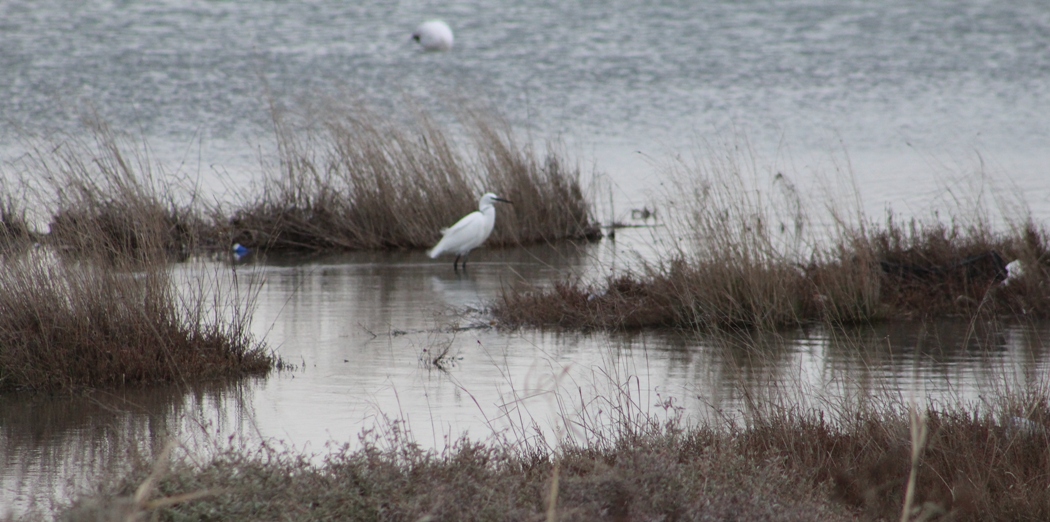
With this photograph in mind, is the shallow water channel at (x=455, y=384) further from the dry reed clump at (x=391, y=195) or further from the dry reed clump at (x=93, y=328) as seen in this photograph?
the dry reed clump at (x=391, y=195)

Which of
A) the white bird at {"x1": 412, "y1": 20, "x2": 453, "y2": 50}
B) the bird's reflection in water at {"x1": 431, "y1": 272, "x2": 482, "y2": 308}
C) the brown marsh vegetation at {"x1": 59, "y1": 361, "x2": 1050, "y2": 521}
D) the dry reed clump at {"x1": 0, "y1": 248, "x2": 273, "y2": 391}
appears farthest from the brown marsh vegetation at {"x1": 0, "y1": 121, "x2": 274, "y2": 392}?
the white bird at {"x1": 412, "y1": 20, "x2": 453, "y2": 50}

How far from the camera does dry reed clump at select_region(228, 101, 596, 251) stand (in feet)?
46.1

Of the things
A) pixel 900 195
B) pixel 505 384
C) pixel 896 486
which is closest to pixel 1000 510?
pixel 896 486

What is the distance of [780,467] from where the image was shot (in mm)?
4934

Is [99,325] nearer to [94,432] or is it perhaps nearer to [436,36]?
[94,432]

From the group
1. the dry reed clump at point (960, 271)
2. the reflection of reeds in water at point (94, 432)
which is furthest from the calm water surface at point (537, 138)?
the dry reed clump at point (960, 271)

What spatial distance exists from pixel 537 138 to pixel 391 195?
36.5 feet

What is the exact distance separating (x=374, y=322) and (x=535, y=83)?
25.0 meters

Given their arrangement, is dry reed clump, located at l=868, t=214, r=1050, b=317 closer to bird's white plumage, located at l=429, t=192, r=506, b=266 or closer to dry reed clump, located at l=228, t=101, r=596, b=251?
bird's white plumage, located at l=429, t=192, r=506, b=266

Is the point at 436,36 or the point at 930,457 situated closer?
the point at 930,457

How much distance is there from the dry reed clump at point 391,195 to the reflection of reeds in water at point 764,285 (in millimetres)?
4282

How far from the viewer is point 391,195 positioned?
46.1 ft

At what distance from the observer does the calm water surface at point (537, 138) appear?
6.43 metres

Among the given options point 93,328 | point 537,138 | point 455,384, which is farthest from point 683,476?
point 537,138
